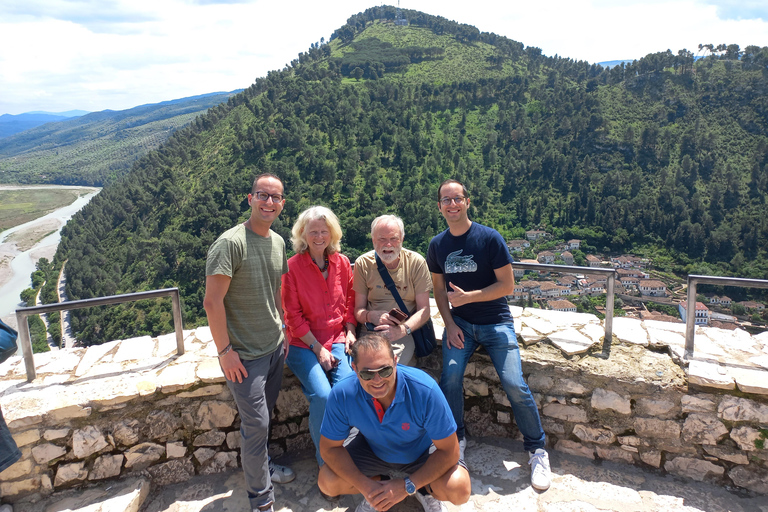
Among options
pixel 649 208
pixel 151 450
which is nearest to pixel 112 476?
pixel 151 450

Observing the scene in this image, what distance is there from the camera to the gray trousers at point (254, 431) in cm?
215

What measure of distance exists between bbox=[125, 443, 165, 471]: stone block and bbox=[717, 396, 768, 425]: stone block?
3.22 m

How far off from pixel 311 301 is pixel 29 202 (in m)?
122

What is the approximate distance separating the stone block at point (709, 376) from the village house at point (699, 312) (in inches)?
15.3

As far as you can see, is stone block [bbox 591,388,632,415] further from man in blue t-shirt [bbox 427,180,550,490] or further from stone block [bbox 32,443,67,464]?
stone block [bbox 32,443,67,464]

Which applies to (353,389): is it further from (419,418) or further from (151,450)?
(151,450)

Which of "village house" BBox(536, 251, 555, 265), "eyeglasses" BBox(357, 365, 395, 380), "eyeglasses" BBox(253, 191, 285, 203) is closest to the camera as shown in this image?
"eyeglasses" BBox(357, 365, 395, 380)

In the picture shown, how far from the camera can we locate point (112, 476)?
245 centimetres

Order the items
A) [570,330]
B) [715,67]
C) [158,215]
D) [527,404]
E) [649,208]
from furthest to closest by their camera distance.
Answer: [715,67] → [158,215] → [649,208] → [570,330] → [527,404]

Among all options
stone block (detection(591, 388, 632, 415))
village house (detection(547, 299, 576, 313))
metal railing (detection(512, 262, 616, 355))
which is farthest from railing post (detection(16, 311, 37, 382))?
village house (detection(547, 299, 576, 313))

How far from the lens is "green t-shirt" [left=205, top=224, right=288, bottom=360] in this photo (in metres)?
2.12

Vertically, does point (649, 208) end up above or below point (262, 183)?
below

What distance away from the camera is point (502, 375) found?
2.45 meters

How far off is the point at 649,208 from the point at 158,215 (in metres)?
54.0
